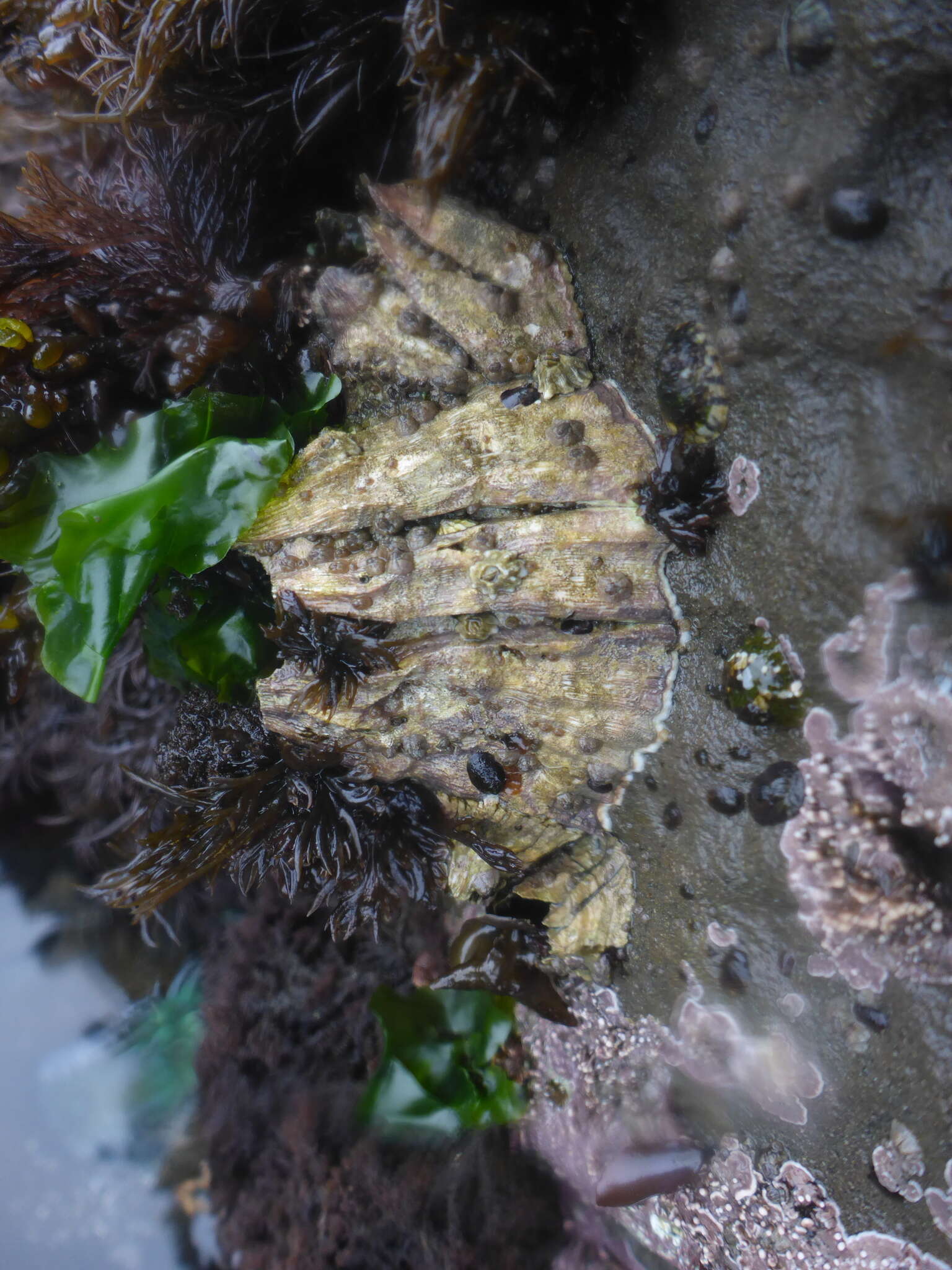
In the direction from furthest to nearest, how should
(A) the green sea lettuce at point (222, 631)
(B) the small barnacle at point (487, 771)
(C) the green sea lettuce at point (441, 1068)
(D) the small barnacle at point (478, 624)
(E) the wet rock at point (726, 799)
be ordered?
(C) the green sea lettuce at point (441, 1068) < (A) the green sea lettuce at point (222, 631) < (B) the small barnacle at point (487, 771) < (D) the small barnacle at point (478, 624) < (E) the wet rock at point (726, 799)

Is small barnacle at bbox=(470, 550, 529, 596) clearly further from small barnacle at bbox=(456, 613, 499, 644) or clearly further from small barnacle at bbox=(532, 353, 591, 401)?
small barnacle at bbox=(532, 353, 591, 401)

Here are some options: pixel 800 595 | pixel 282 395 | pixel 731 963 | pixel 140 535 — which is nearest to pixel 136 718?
pixel 140 535

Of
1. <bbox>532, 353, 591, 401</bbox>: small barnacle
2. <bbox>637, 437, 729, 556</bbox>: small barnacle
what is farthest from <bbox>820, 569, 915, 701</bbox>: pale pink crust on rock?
<bbox>532, 353, 591, 401</bbox>: small barnacle

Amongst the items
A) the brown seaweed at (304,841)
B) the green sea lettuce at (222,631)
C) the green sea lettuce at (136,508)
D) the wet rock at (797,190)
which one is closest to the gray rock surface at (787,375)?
the wet rock at (797,190)

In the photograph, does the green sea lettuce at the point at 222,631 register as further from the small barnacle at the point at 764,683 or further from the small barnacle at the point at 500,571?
the small barnacle at the point at 764,683

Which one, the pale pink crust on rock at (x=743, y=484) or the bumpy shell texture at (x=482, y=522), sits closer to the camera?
the pale pink crust on rock at (x=743, y=484)

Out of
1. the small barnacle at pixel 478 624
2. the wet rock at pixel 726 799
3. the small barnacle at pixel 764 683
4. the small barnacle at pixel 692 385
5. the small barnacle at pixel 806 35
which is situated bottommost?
the wet rock at pixel 726 799
